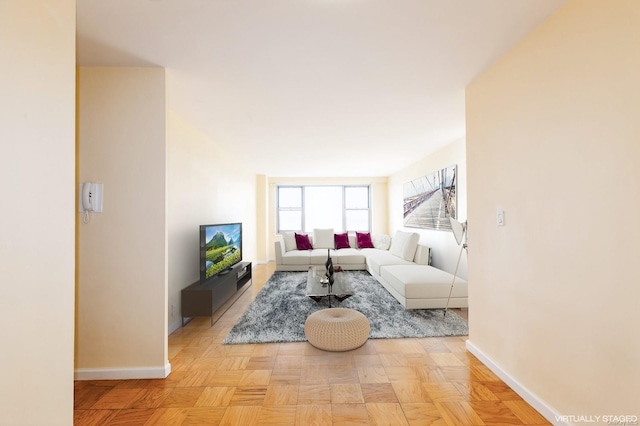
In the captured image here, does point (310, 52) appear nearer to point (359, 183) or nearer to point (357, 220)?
point (359, 183)

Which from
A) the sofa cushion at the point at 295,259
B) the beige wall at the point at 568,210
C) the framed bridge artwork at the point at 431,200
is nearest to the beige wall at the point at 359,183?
the framed bridge artwork at the point at 431,200

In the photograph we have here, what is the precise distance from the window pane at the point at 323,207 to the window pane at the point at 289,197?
21cm

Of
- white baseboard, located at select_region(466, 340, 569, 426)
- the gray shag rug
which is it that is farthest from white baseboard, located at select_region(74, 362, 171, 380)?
white baseboard, located at select_region(466, 340, 569, 426)

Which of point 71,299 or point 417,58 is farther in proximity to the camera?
point 417,58

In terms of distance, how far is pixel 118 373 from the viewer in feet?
6.71

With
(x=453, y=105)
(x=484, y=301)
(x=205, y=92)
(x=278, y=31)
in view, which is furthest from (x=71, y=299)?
(x=453, y=105)

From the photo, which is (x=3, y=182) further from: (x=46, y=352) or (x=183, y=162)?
(x=183, y=162)

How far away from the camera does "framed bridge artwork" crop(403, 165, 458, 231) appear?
13.9ft

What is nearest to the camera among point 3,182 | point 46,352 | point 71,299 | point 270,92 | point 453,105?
point 3,182

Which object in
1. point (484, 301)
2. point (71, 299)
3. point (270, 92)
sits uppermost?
point (270, 92)

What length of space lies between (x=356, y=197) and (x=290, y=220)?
1.99 metres

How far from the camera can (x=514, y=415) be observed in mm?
1622

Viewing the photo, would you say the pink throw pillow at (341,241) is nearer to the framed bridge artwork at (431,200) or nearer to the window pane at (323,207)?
the window pane at (323,207)

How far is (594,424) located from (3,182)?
8.82 ft
